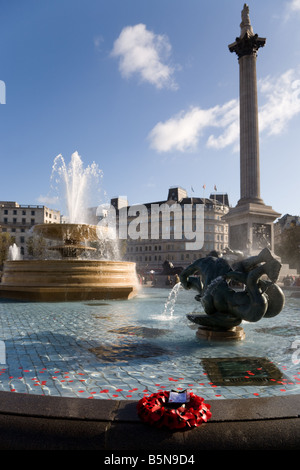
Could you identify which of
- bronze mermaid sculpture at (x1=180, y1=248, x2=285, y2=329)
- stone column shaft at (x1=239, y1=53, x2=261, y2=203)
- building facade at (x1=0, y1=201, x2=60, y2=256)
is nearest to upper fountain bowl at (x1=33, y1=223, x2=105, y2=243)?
bronze mermaid sculpture at (x1=180, y1=248, x2=285, y2=329)

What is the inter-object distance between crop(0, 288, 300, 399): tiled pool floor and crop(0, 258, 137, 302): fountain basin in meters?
3.62

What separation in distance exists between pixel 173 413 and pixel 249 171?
32291 millimetres

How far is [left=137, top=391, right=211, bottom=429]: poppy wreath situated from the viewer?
244 cm

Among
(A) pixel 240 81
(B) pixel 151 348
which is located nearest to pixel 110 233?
(B) pixel 151 348

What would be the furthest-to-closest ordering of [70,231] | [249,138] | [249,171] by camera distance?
1. [249,138]
2. [249,171]
3. [70,231]

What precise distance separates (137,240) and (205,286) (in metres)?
93.8

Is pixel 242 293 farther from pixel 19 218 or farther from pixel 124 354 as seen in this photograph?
pixel 19 218

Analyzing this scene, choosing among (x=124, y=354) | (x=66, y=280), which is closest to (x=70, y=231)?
(x=66, y=280)

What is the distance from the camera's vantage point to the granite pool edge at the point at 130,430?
2.33m

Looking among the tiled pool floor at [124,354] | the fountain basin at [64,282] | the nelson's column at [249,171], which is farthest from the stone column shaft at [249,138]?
the tiled pool floor at [124,354]

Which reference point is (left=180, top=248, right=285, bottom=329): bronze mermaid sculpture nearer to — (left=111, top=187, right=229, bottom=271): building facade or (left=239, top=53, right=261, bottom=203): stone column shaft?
(left=239, top=53, right=261, bottom=203): stone column shaft

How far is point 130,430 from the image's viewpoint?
2402 millimetres

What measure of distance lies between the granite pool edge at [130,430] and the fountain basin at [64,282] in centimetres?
1040
